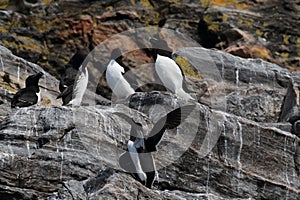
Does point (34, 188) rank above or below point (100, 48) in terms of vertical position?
above

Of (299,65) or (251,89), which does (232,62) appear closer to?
(251,89)

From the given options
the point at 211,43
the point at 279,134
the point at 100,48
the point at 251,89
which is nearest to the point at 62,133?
the point at 279,134

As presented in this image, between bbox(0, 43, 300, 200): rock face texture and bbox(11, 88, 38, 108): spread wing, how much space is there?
0.36m

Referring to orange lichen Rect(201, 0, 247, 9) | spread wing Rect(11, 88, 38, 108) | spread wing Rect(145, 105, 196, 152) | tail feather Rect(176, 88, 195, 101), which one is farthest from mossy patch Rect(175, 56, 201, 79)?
spread wing Rect(145, 105, 196, 152)

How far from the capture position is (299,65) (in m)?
20.9

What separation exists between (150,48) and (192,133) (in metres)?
7.31

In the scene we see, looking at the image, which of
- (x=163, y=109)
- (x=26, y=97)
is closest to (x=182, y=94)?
(x=163, y=109)

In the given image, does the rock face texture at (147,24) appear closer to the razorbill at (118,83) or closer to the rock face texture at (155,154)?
the razorbill at (118,83)

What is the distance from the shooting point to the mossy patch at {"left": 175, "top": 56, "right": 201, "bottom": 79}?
17.1 meters

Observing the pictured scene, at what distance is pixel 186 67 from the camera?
17156 mm

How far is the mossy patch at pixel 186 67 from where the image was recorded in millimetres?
17125

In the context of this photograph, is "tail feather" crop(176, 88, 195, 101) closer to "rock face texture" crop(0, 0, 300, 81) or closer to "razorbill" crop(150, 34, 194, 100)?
"razorbill" crop(150, 34, 194, 100)

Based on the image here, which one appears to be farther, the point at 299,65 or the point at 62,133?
the point at 299,65

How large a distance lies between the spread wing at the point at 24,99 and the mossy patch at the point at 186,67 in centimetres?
415
